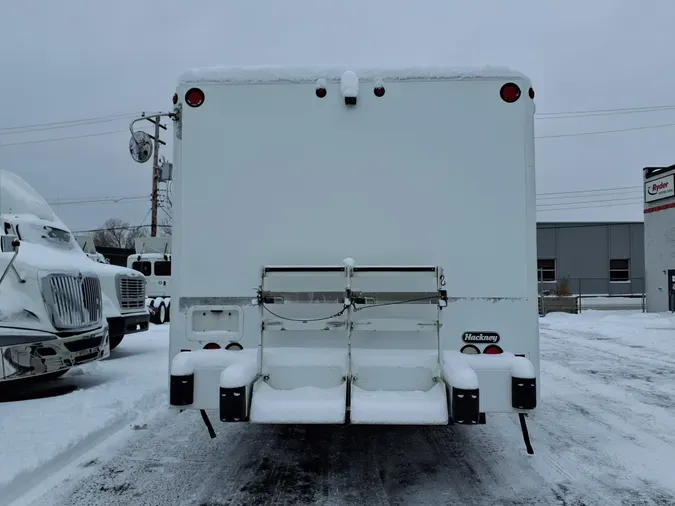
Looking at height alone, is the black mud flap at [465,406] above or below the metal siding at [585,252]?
below

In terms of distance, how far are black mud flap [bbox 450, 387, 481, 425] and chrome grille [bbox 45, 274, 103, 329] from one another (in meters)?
5.34

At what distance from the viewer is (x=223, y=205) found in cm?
443

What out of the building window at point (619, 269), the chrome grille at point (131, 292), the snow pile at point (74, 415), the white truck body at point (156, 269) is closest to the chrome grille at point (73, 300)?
the snow pile at point (74, 415)

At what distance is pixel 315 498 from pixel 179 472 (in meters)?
1.28

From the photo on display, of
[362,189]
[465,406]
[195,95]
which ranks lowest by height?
[465,406]

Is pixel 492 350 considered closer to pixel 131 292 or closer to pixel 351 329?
pixel 351 329

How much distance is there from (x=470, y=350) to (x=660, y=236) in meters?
21.0

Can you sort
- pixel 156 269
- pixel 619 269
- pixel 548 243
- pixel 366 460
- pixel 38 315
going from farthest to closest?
pixel 619 269 < pixel 548 243 < pixel 156 269 < pixel 38 315 < pixel 366 460

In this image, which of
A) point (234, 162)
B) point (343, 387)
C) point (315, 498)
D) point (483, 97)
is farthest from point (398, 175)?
point (315, 498)

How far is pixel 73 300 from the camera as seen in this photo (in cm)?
748

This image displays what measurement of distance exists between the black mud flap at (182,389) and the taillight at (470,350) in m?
2.02

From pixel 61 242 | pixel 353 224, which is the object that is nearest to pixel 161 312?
pixel 61 242

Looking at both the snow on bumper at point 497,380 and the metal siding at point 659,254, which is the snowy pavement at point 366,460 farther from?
the metal siding at point 659,254

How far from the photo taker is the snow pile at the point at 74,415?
4648mm
